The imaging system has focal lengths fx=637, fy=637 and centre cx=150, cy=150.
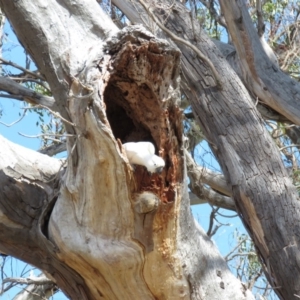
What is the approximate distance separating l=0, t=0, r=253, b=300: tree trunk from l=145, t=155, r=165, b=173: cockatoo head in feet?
0.11

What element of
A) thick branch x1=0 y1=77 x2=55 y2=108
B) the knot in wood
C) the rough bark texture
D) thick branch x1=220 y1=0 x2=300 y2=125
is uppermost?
thick branch x1=0 y1=77 x2=55 y2=108

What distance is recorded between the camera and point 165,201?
88.0 inches

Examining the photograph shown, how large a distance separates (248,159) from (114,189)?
A: 1.20 meters

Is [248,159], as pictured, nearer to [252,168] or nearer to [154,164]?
[252,168]

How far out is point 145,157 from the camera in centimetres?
207

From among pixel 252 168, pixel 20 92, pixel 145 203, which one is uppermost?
pixel 20 92

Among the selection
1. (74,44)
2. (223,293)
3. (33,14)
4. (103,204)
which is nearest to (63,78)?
(74,44)

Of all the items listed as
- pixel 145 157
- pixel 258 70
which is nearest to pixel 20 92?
pixel 258 70

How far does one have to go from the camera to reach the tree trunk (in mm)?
2168

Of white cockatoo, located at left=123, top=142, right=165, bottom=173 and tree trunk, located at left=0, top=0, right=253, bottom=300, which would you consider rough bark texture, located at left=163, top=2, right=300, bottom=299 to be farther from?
white cockatoo, located at left=123, top=142, right=165, bottom=173

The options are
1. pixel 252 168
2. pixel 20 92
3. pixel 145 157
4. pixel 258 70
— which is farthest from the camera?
pixel 20 92

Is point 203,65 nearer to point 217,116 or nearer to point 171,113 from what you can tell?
point 217,116

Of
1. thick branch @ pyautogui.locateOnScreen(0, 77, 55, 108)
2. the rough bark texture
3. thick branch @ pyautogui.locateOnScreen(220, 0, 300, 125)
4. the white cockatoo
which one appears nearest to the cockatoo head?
the white cockatoo

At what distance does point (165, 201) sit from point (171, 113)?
0.31 metres
